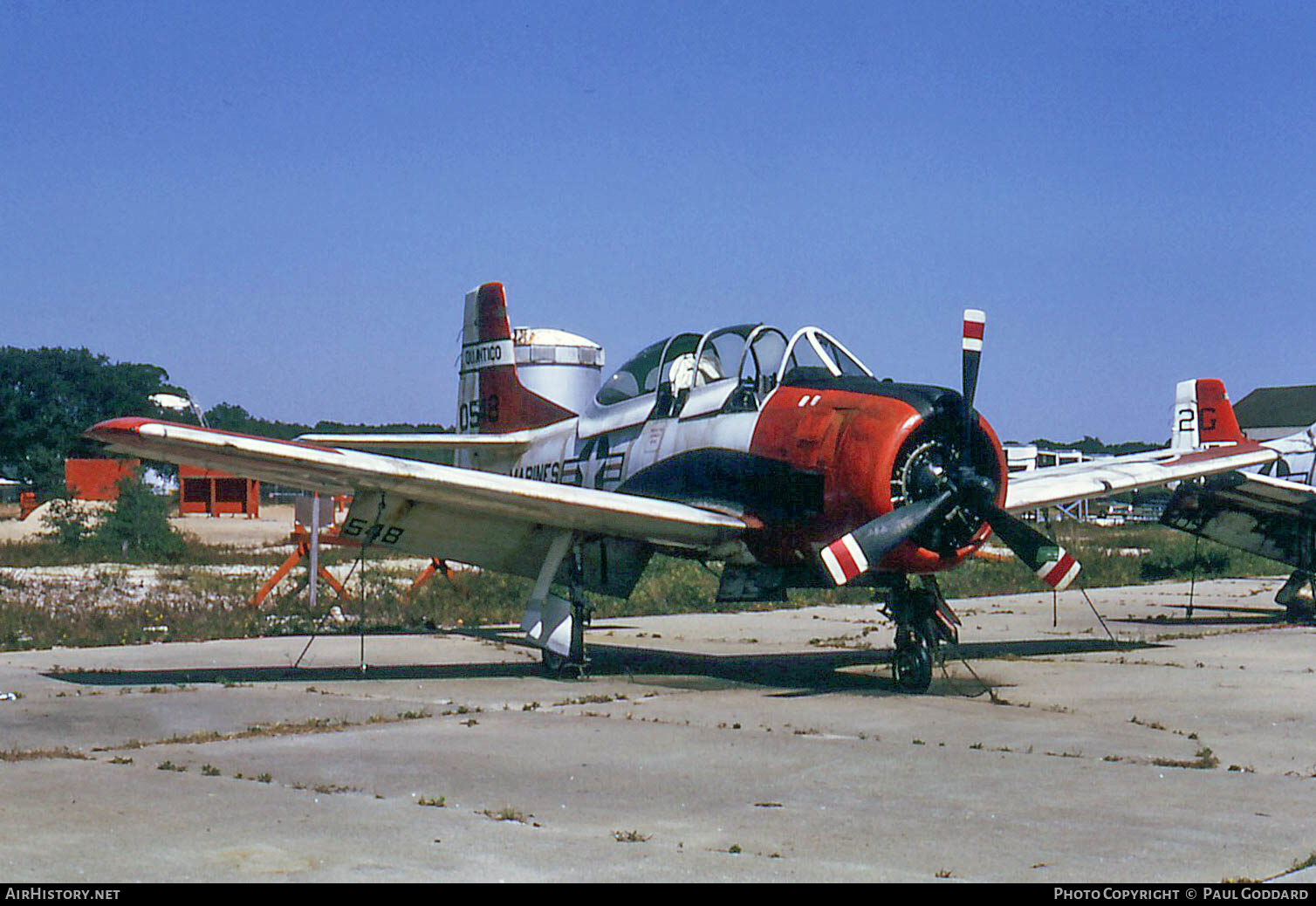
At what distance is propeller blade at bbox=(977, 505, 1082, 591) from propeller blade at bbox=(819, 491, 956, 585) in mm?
565

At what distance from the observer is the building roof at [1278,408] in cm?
9212

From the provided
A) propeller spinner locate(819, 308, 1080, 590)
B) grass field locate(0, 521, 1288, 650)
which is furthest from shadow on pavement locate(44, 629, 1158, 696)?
propeller spinner locate(819, 308, 1080, 590)

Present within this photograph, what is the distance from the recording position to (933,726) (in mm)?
9117

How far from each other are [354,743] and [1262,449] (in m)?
12.0

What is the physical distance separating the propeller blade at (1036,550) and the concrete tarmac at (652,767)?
929mm

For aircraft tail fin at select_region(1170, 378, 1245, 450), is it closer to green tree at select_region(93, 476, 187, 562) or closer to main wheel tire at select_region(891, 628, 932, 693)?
main wheel tire at select_region(891, 628, 932, 693)

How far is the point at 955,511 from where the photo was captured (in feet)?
34.0

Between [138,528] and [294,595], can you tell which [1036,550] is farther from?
[138,528]

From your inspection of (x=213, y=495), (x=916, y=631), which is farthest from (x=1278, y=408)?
(x=916, y=631)

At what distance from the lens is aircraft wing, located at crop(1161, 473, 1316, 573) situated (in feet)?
59.8

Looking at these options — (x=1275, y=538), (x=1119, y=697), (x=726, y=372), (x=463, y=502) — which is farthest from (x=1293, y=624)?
(x=463, y=502)

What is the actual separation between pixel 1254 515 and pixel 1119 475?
5.47m

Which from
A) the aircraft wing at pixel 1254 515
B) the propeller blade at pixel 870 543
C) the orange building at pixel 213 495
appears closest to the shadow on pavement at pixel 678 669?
the propeller blade at pixel 870 543

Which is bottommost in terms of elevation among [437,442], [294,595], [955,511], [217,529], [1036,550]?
[294,595]
